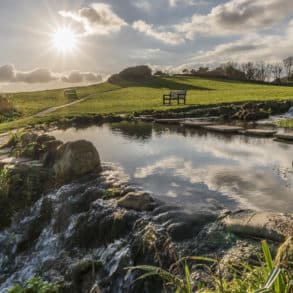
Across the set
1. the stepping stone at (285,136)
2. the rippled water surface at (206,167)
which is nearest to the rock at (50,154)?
the rippled water surface at (206,167)

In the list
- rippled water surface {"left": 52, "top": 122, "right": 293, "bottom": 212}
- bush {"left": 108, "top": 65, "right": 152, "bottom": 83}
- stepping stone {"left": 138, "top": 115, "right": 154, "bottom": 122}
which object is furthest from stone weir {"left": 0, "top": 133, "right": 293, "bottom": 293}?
bush {"left": 108, "top": 65, "right": 152, "bottom": 83}

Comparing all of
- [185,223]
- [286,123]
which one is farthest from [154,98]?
[185,223]

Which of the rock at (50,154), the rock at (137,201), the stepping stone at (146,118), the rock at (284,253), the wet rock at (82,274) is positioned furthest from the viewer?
the stepping stone at (146,118)

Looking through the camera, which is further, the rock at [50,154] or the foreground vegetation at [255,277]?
the rock at [50,154]

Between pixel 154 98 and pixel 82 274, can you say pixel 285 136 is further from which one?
pixel 154 98

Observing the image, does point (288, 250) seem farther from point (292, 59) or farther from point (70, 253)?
point (292, 59)

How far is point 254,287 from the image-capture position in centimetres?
287

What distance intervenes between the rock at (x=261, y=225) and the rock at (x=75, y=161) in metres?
5.41

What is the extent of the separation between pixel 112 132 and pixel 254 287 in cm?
1557

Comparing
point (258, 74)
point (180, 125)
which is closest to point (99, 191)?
point (180, 125)

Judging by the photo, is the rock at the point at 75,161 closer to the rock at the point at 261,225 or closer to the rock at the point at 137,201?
the rock at the point at 137,201

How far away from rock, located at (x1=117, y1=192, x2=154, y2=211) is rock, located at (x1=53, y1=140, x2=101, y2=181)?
3.13 m

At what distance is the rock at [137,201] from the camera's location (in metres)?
6.80

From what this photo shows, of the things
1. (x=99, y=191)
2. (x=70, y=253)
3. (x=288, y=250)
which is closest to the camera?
(x=288, y=250)
